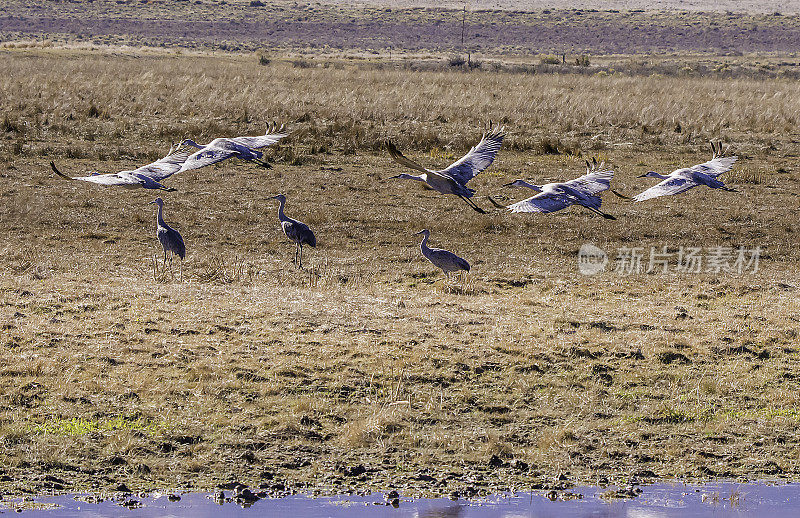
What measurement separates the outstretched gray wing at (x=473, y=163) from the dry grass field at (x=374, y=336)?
1.55 metres

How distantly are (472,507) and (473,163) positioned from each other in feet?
21.0

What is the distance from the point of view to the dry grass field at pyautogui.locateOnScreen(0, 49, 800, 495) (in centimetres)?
867

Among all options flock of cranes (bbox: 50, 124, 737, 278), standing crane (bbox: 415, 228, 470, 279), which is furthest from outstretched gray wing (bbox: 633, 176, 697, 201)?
standing crane (bbox: 415, 228, 470, 279)

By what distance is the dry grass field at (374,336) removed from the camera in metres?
8.67

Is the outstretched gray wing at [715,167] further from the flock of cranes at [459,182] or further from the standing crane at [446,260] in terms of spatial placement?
the standing crane at [446,260]

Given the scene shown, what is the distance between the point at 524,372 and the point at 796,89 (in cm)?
3711

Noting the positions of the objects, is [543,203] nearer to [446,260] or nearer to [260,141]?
[446,260]

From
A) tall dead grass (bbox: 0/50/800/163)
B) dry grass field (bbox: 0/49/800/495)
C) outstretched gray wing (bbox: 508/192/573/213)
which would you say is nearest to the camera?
dry grass field (bbox: 0/49/800/495)

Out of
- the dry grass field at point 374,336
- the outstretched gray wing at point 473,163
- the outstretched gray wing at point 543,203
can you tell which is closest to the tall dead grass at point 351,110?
the dry grass field at point 374,336

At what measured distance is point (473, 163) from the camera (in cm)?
1350

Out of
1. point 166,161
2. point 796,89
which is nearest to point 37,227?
point 166,161

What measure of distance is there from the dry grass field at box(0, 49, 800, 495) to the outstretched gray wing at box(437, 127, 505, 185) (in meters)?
1.55

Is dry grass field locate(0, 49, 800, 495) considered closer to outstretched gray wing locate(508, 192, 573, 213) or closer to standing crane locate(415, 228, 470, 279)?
standing crane locate(415, 228, 470, 279)

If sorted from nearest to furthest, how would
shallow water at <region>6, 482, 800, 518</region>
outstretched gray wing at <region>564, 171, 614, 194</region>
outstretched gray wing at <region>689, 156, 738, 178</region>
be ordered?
shallow water at <region>6, 482, 800, 518</region> < outstretched gray wing at <region>564, 171, 614, 194</region> < outstretched gray wing at <region>689, 156, 738, 178</region>
